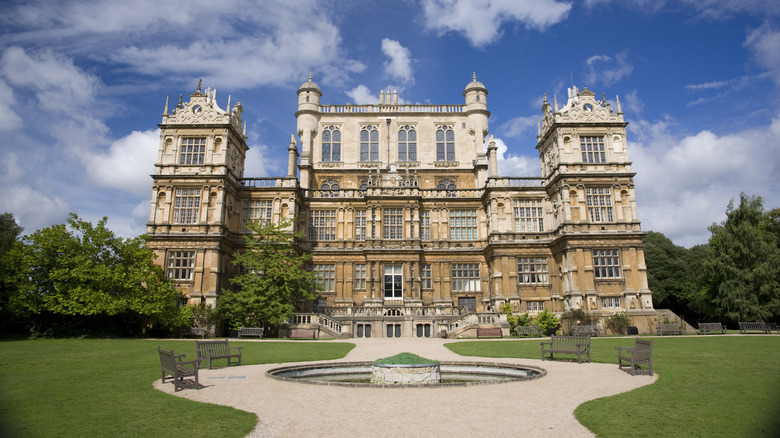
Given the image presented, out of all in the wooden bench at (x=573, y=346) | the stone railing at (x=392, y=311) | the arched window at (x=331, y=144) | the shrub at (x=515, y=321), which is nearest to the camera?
the wooden bench at (x=573, y=346)

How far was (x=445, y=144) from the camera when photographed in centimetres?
5328

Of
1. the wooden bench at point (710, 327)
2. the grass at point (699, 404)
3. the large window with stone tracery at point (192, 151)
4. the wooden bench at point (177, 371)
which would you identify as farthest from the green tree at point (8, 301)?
the wooden bench at point (710, 327)

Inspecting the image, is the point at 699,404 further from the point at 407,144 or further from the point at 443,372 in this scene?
the point at 407,144

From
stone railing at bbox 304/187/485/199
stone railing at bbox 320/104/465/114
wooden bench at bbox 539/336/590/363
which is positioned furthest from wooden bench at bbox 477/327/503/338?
stone railing at bbox 320/104/465/114

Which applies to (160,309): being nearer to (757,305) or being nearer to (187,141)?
(187,141)

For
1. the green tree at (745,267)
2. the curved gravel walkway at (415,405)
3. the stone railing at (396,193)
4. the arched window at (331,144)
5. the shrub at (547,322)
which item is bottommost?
the curved gravel walkway at (415,405)

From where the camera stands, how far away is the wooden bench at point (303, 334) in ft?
112

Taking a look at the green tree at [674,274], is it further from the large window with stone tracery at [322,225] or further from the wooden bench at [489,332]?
the large window with stone tracery at [322,225]

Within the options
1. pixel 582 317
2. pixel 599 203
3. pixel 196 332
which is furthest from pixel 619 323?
pixel 196 332

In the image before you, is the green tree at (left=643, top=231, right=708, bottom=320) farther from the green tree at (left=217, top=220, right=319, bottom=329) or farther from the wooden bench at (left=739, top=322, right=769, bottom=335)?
the green tree at (left=217, top=220, right=319, bottom=329)

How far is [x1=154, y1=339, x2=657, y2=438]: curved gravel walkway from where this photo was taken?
28.0ft

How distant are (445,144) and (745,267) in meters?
30.1

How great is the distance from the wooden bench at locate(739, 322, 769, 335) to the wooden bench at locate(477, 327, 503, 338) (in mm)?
18096

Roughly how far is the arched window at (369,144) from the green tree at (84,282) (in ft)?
86.8
